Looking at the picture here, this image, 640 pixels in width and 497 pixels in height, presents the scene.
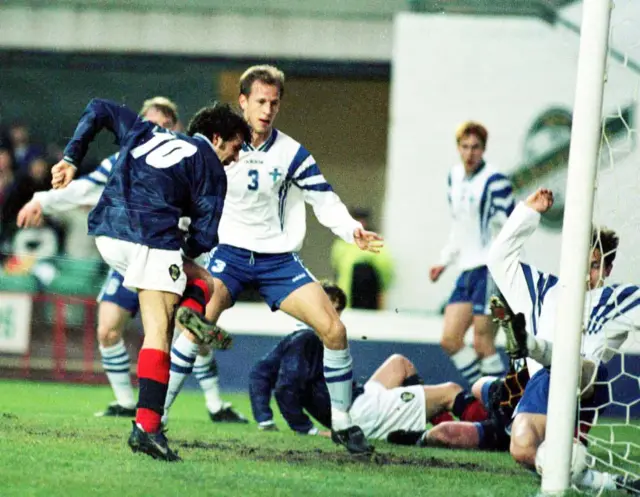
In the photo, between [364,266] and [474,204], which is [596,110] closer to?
[474,204]

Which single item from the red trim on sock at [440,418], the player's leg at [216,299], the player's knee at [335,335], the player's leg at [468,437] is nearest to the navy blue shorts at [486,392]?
the player's leg at [468,437]

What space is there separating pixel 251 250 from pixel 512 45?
4085 millimetres

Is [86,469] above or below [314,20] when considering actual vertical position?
below

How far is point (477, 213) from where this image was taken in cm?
816

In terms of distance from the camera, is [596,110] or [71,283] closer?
[596,110]

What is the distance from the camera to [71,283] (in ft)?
31.1

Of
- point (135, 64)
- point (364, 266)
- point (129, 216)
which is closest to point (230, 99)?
point (135, 64)

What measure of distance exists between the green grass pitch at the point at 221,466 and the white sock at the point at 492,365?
1722mm

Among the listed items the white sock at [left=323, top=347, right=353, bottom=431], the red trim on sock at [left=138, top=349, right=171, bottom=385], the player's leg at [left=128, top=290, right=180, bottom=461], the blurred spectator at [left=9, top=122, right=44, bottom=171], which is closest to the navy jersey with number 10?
the player's leg at [left=128, top=290, right=180, bottom=461]

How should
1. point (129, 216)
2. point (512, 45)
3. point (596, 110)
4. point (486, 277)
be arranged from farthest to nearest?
point (512, 45), point (486, 277), point (129, 216), point (596, 110)

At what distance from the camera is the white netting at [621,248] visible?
5.02m

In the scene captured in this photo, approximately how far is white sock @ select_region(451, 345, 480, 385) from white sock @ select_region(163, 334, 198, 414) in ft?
8.40

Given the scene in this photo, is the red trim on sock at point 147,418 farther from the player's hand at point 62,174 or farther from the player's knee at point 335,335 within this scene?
the player's knee at point 335,335

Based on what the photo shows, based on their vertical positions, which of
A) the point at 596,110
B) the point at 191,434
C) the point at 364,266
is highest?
the point at 596,110
